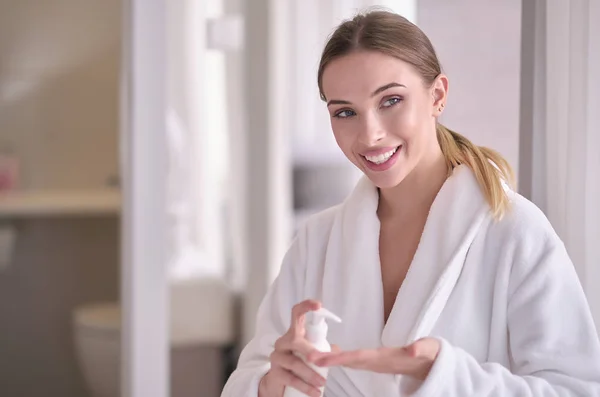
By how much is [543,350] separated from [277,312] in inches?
15.8

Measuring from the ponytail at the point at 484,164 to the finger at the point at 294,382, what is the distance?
0.32m

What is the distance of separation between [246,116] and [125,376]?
0.74 meters

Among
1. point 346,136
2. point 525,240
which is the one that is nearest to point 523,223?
point 525,240

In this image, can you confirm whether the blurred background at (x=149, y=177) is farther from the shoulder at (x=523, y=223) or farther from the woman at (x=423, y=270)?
the shoulder at (x=523, y=223)

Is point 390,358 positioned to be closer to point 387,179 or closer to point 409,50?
point 387,179

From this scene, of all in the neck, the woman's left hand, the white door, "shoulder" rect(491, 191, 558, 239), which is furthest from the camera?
the white door

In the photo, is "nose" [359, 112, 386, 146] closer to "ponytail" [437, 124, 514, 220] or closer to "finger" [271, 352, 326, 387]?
"ponytail" [437, 124, 514, 220]

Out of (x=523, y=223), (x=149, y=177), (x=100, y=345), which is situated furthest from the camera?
(x=100, y=345)

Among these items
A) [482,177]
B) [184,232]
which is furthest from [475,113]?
[184,232]

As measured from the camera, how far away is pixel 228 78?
210 cm

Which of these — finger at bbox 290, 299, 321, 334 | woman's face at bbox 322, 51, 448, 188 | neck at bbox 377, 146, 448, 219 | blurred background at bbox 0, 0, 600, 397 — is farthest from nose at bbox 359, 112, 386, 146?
blurred background at bbox 0, 0, 600, 397

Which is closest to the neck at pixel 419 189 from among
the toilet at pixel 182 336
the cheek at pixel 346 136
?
the cheek at pixel 346 136

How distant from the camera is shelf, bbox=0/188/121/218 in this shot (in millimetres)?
2047

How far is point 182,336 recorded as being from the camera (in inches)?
83.2
